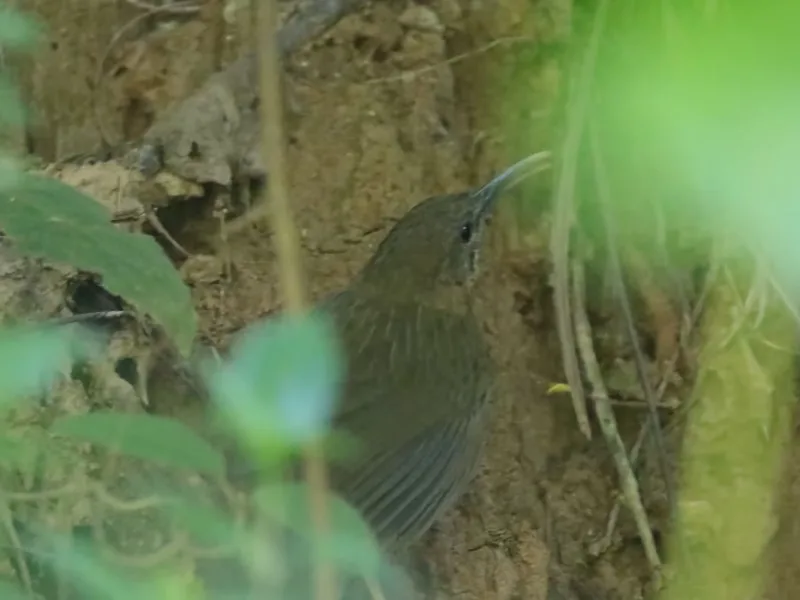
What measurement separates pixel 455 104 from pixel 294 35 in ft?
1.04

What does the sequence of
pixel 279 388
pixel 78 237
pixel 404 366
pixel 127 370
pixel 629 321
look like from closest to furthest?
pixel 279 388, pixel 78 237, pixel 127 370, pixel 629 321, pixel 404 366

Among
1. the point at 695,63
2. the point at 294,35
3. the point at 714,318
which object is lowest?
the point at 714,318

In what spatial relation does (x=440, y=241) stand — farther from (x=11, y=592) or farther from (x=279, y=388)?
(x=279, y=388)

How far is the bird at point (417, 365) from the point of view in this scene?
6.11ft

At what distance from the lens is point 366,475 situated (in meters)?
1.82

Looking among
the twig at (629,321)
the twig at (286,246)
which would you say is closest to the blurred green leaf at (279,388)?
the twig at (286,246)

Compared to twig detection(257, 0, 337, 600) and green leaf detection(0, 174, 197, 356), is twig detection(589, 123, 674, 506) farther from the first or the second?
twig detection(257, 0, 337, 600)

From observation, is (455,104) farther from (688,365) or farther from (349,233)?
(688,365)

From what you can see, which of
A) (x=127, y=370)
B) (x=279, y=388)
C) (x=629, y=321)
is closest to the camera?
(x=279, y=388)

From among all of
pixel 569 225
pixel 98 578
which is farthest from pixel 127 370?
pixel 98 578

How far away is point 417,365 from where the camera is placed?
2.12 m

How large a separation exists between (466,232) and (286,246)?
1.38 meters

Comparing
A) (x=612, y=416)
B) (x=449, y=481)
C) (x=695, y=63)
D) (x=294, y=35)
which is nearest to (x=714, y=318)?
(x=612, y=416)

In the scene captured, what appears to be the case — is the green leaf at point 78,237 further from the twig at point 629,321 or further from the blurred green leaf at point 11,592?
the twig at point 629,321
